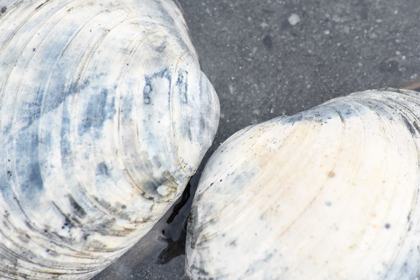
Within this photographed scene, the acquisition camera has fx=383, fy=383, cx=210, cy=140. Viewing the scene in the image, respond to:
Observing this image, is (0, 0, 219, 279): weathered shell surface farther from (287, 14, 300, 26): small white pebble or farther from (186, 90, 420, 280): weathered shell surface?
(287, 14, 300, 26): small white pebble

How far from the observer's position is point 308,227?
1218mm

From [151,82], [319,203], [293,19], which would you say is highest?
[151,82]

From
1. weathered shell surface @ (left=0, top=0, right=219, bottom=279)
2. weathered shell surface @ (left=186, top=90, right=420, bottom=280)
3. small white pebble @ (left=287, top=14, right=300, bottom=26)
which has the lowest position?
weathered shell surface @ (left=186, top=90, right=420, bottom=280)

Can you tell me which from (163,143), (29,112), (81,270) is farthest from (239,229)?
(29,112)

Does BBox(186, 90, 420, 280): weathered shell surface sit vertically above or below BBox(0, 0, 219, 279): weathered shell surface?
below

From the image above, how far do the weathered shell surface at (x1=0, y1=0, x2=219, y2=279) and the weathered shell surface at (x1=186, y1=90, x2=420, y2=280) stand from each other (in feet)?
0.79

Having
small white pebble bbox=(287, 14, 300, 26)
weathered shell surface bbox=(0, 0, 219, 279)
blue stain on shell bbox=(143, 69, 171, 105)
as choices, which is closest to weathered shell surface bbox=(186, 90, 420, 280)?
weathered shell surface bbox=(0, 0, 219, 279)

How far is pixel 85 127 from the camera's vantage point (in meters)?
1.22

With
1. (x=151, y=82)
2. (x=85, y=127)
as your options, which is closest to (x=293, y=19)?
(x=151, y=82)

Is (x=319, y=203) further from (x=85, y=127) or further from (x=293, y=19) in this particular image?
(x=293, y=19)

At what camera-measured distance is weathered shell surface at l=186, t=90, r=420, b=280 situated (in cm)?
120

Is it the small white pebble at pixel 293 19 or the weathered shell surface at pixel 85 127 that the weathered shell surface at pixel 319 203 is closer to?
the weathered shell surface at pixel 85 127

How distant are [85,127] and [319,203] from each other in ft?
2.57

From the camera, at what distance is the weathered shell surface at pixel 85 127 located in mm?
1204
